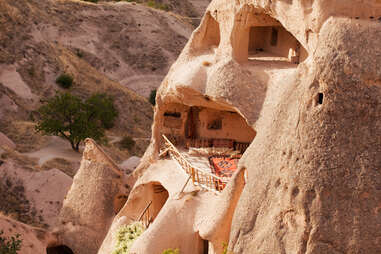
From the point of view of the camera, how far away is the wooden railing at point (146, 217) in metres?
13.6

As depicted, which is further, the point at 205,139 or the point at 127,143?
the point at 127,143

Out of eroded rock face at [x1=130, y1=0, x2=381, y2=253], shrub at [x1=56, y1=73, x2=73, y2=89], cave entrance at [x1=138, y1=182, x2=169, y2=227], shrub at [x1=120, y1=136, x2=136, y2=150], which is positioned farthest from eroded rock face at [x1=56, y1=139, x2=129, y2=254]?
shrub at [x1=56, y1=73, x2=73, y2=89]

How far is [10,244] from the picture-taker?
46.3ft

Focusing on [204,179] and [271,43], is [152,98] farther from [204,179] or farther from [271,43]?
[204,179]

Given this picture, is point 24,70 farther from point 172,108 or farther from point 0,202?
point 172,108

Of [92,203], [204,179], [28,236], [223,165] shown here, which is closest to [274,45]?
[223,165]

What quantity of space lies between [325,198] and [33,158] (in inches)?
817

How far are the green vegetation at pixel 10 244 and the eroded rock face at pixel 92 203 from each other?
1.89 m

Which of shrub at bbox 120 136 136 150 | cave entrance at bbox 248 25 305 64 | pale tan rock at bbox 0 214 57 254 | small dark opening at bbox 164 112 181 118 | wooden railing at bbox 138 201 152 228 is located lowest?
pale tan rock at bbox 0 214 57 254

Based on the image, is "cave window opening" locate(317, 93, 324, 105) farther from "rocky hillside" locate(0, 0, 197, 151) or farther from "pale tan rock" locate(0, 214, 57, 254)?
"rocky hillside" locate(0, 0, 197, 151)

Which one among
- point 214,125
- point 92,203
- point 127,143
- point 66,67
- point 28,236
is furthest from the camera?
point 66,67

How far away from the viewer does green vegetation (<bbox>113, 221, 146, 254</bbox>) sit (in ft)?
41.7

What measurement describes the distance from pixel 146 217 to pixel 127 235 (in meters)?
0.91

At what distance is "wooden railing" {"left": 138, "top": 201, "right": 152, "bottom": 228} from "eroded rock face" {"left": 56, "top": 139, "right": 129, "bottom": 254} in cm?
194
